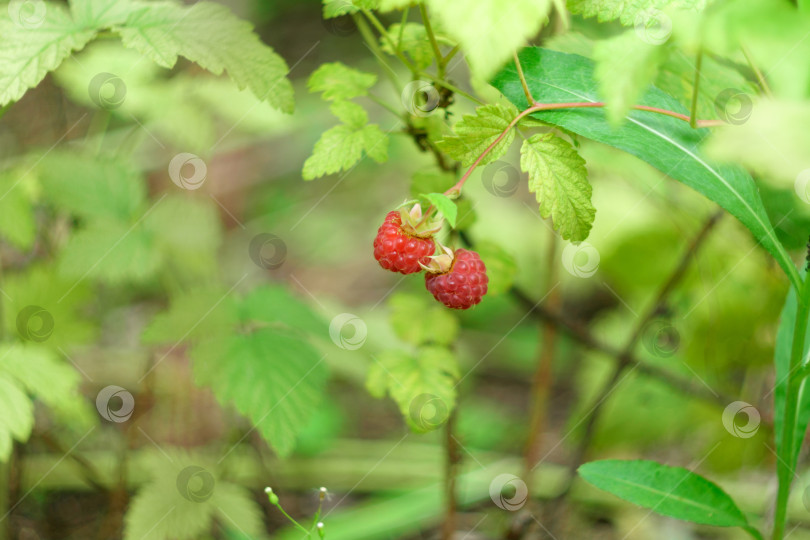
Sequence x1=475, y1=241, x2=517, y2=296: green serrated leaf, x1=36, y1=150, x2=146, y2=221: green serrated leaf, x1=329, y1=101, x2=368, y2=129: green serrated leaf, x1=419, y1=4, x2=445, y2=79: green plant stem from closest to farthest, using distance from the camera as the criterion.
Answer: x1=419, y1=4, x2=445, y2=79: green plant stem → x1=329, y1=101, x2=368, y2=129: green serrated leaf → x1=475, y1=241, x2=517, y2=296: green serrated leaf → x1=36, y1=150, x2=146, y2=221: green serrated leaf

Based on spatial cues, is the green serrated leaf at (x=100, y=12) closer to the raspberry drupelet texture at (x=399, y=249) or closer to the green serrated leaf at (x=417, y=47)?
the green serrated leaf at (x=417, y=47)

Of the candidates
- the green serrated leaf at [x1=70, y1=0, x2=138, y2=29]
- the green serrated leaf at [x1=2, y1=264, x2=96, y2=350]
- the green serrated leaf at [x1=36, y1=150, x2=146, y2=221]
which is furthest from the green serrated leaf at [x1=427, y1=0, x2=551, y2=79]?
the green serrated leaf at [x1=2, y1=264, x2=96, y2=350]

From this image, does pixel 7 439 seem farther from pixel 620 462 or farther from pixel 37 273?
pixel 620 462

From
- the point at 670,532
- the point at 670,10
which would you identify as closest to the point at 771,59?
the point at 670,10

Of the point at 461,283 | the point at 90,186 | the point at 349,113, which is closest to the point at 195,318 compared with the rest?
the point at 90,186

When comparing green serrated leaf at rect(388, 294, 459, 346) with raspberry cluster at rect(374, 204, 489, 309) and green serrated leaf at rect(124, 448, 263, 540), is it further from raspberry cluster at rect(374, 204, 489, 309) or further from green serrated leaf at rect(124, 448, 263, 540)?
green serrated leaf at rect(124, 448, 263, 540)

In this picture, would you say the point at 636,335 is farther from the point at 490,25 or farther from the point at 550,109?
the point at 490,25
